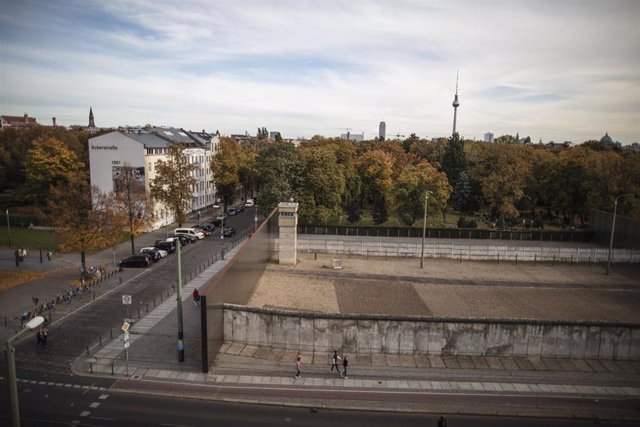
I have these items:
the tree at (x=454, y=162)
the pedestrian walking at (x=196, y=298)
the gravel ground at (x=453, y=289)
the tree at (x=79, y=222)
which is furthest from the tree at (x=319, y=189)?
the tree at (x=454, y=162)

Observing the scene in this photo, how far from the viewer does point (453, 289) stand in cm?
3841

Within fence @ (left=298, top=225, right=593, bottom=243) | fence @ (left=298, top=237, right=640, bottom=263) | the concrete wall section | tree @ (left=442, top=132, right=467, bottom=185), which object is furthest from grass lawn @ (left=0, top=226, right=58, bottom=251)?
tree @ (left=442, top=132, right=467, bottom=185)

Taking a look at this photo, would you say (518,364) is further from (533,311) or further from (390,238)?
(390,238)

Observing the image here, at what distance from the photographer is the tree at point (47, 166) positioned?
64.6 meters

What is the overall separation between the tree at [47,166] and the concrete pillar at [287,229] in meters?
37.1

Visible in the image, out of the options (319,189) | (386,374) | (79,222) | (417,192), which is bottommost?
(386,374)

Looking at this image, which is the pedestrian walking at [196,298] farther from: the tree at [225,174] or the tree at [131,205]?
the tree at [225,174]

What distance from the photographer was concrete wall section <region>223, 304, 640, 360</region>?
2503cm

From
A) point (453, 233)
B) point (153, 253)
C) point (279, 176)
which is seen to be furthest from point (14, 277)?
point (453, 233)

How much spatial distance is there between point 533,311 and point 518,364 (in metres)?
9.54

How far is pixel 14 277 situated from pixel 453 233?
2028 inches

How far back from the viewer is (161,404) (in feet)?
66.1

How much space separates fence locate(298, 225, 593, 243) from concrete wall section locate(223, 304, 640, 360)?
3722 cm

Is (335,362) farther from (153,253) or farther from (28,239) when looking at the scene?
(28,239)
